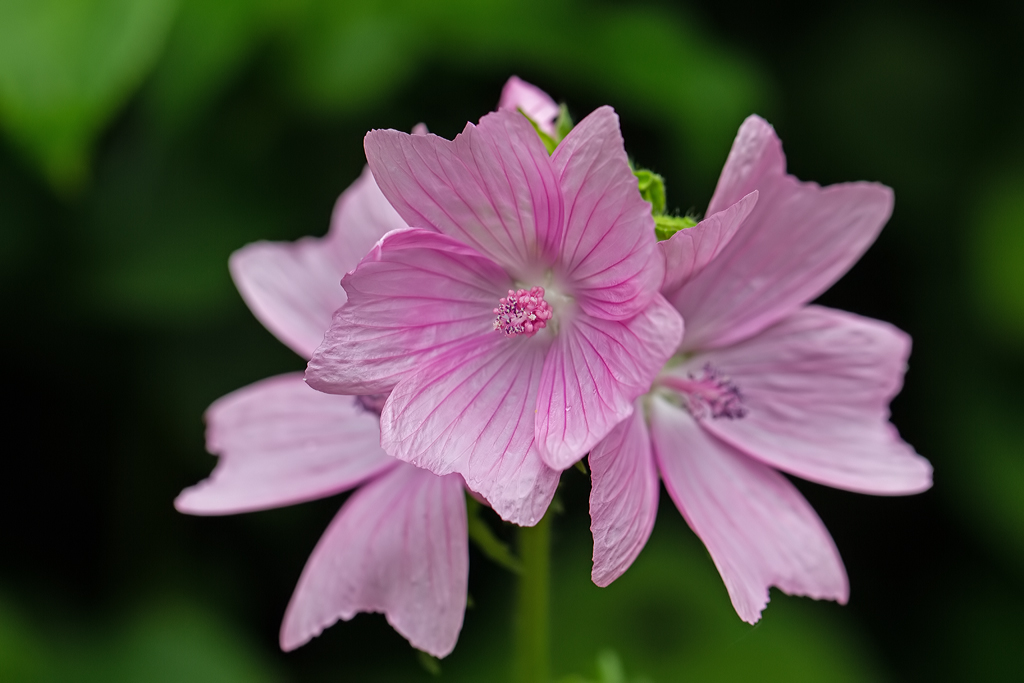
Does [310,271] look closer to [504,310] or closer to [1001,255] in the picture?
[504,310]

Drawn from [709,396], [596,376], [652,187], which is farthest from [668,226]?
[709,396]

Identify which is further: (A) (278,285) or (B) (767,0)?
(B) (767,0)

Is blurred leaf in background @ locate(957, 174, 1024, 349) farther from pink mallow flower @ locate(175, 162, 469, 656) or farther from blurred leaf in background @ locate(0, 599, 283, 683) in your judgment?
blurred leaf in background @ locate(0, 599, 283, 683)

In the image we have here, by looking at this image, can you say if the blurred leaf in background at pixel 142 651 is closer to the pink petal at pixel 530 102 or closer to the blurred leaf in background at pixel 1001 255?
the pink petal at pixel 530 102

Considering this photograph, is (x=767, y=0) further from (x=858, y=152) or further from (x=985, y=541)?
(x=985, y=541)

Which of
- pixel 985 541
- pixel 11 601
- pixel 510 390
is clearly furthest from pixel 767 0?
pixel 11 601
